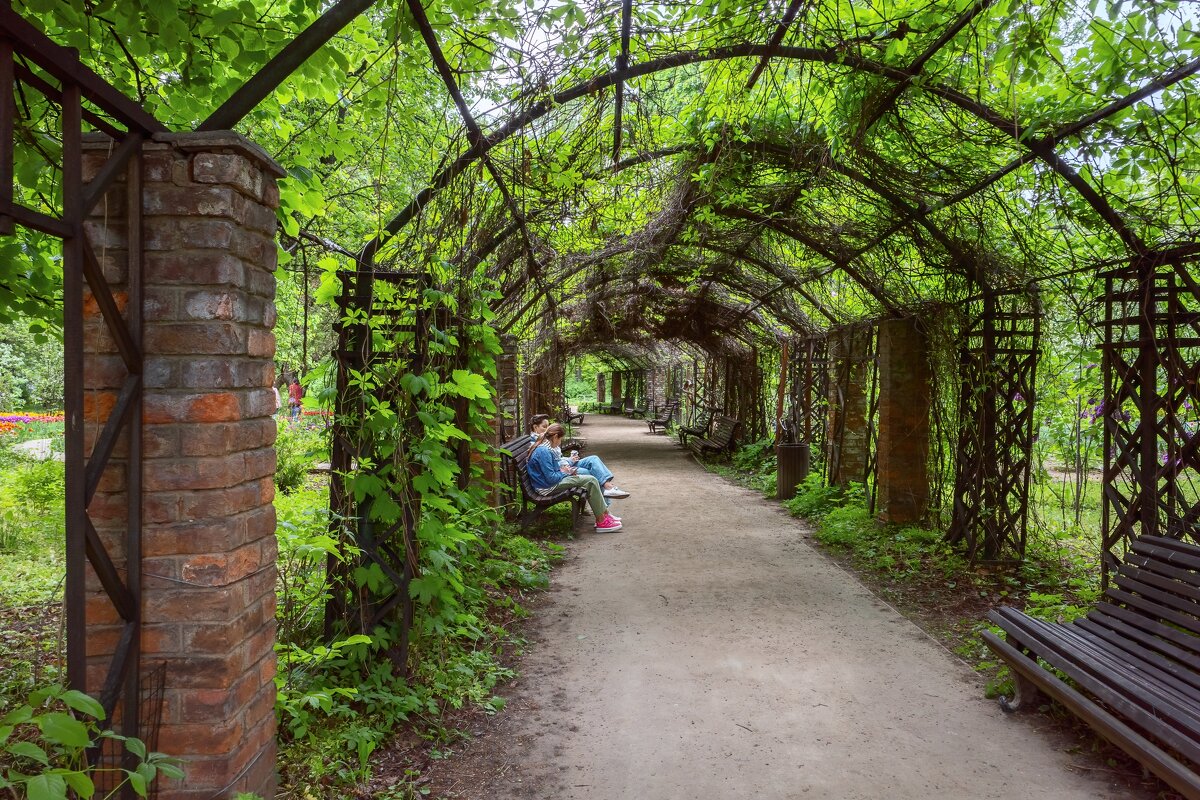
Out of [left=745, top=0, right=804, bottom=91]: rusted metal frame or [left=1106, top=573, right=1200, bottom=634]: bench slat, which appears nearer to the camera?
[left=1106, top=573, right=1200, bottom=634]: bench slat

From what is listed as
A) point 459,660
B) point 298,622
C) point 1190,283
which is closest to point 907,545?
point 1190,283

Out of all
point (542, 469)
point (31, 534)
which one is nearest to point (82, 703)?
point (31, 534)

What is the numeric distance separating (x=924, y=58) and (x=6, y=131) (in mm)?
4276

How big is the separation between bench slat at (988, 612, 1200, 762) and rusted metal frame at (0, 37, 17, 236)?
3822 mm

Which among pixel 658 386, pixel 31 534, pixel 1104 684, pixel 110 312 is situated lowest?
pixel 31 534

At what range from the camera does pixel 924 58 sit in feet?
13.6

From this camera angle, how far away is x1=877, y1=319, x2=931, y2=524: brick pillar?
7.89 metres

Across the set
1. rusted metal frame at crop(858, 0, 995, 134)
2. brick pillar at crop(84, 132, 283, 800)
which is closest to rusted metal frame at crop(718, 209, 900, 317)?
rusted metal frame at crop(858, 0, 995, 134)

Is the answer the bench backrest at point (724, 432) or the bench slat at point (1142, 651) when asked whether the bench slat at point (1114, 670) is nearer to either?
the bench slat at point (1142, 651)

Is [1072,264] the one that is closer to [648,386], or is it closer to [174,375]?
[174,375]

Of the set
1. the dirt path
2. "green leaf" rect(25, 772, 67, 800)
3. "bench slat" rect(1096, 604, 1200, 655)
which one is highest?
"green leaf" rect(25, 772, 67, 800)

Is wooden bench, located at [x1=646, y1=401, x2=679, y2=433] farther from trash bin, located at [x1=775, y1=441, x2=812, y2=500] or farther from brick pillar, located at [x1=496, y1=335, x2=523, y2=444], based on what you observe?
brick pillar, located at [x1=496, y1=335, x2=523, y2=444]

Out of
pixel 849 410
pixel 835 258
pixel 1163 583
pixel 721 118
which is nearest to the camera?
pixel 1163 583

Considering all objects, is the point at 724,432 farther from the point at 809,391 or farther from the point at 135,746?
the point at 135,746
